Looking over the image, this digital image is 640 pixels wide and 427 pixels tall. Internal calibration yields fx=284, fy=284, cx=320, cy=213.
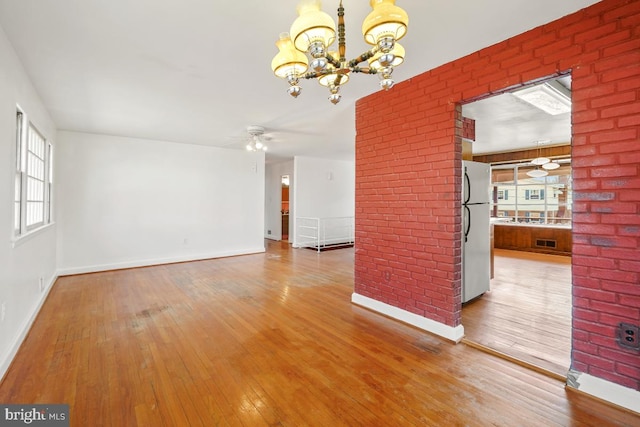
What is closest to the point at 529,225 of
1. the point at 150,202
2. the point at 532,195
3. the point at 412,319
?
the point at 532,195

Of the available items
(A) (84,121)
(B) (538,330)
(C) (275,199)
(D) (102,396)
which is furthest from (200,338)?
(C) (275,199)

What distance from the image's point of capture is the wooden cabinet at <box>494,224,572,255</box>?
6.64 m

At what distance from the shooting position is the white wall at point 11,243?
Result: 2162 millimetres

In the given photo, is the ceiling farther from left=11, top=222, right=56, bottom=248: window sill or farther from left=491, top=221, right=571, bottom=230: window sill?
left=491, top=221, right=571, bottom=230: window sill

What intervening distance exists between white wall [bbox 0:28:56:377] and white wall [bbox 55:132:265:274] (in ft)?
6.91

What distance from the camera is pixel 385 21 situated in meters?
1.33

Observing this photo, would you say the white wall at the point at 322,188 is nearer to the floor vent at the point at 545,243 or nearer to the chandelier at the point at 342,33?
the floor vent at the point at 545,243

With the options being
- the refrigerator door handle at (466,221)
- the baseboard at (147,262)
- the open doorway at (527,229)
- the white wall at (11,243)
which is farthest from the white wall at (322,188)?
the white wall at (11,243)

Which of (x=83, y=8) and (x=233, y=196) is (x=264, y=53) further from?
(x=233, y=196)

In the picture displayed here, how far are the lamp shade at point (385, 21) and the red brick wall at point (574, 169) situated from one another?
1.40 meters

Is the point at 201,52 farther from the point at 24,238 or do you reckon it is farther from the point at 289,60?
the point at 24,238

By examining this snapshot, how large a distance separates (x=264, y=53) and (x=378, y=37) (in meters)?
1.39

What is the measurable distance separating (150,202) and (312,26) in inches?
222

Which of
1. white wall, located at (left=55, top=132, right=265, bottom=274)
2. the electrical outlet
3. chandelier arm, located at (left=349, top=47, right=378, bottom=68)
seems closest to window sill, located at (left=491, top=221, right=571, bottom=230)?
the electrical outlet
